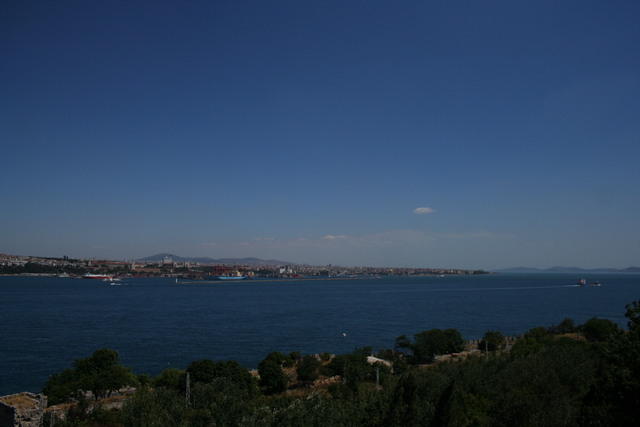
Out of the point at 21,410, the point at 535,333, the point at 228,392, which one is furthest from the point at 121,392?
the point at 535,333

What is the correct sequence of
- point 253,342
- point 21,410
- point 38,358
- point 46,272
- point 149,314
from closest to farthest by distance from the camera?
point 21,410 < point 38,358 < point 253,342 < point 149,314 < point 46,272

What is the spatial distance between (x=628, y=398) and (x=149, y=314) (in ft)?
186

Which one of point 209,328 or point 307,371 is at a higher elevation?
point 307,371

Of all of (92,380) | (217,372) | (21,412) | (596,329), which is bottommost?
(92,380)

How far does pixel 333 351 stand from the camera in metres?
35.3

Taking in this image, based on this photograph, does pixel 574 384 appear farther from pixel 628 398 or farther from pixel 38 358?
pixel 38 358

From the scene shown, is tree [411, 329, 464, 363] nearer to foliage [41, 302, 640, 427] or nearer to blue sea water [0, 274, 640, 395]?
blue sea water [0, 274, 640, 395]

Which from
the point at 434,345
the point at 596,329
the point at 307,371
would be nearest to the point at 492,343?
the point at 434,345

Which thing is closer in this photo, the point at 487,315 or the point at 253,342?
the point at 253,342

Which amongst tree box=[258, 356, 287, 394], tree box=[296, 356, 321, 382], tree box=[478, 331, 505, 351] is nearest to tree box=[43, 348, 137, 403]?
tree box=[258, 356, 287, 394]

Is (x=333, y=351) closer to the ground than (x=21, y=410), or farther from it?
closer to the ground

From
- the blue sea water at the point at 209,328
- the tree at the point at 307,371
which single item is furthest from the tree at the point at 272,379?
the blue sea water at the point at 209,328

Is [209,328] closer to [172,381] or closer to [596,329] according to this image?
[172,381]

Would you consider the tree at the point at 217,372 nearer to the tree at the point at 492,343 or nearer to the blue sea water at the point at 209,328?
the blue sea water at the point at 209,328
